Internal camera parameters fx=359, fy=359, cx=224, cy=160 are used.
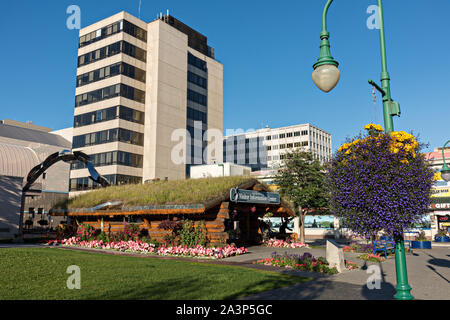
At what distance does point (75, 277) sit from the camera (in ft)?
33.8

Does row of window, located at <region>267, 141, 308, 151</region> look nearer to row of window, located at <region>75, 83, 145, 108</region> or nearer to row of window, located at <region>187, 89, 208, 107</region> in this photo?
row of window, located at <region>187, 89, 208, 107</region>

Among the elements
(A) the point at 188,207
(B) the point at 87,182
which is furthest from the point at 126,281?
(B) the point at 87,182

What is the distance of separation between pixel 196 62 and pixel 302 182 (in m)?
48.2

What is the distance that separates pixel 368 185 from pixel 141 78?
5826cm

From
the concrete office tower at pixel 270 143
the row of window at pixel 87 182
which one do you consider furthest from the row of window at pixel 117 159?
the concrete office tower at pixel 270 143

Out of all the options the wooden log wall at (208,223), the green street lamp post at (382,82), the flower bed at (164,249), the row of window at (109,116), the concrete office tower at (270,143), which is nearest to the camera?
the green street lamp post at (382,82)

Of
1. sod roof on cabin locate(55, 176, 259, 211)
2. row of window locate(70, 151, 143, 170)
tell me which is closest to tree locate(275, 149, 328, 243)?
sod roof on cabin locate(55, 176, 259, 211)

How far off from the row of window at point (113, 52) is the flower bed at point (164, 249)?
142 ft

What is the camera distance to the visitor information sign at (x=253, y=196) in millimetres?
19466

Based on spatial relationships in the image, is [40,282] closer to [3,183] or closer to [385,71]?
[385,71]

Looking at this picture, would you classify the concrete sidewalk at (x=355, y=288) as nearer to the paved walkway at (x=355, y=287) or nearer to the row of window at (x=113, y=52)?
the paved walkway at (x=355, y=287)

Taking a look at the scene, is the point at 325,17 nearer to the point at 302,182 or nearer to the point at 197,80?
the point at 302,182

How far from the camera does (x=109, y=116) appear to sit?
57781 mm
